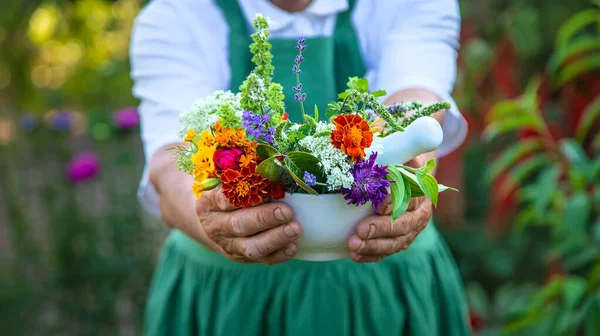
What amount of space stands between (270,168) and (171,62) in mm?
465

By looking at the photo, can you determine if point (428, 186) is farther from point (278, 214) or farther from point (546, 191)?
point (546, 191)

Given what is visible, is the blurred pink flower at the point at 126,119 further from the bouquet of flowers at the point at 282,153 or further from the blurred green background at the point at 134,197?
the bouquet of flowers at the point at 282,153

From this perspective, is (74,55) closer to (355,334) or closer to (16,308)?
(16,308)

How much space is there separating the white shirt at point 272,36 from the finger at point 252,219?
27 cm

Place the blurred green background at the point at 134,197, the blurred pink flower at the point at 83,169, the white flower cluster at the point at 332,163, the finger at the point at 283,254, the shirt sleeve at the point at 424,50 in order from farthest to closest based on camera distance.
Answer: the blurred pink flower at the point at 83,169
the blurred green background at the point at 134,197
the shirt sleeve at the point at 424,50
the finger at the point at 283,254
the white flower cluster at the point at 332,163

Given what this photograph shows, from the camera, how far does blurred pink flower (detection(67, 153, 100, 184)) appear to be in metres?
2.66

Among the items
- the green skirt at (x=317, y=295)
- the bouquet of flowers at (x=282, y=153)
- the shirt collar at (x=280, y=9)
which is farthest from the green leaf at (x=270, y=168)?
the shirt collar at (x=280, y=9)

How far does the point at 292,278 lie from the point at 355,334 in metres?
0.14

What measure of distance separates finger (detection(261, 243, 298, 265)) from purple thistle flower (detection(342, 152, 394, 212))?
0.13 m

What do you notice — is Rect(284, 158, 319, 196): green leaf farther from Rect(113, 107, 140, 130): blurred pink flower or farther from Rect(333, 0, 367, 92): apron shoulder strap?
Rect(113, 107, 140, 130): blurred pink flower

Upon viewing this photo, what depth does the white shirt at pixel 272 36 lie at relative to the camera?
3.99 ft

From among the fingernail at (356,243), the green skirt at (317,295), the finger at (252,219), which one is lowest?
the green skirt at (317,295)

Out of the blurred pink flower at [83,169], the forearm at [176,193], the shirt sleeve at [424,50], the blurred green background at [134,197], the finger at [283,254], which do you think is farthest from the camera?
the blurred pink flower at [83,169]

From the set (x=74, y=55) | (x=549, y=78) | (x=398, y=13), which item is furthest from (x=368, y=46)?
(x=74, y=55)
